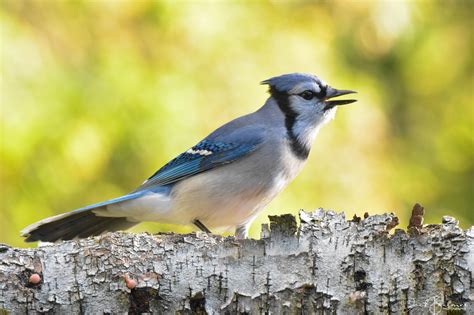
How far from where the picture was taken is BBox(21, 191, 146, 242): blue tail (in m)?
2.63

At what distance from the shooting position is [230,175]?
2.77 meters

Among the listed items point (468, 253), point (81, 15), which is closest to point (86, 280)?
point (468, 253)

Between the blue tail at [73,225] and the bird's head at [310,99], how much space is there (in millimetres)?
616

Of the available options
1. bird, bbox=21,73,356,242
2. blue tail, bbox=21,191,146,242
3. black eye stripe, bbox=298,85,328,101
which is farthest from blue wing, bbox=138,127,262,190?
black eye stripe, bbox=298,85,328,101

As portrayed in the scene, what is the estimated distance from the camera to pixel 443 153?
3.95m

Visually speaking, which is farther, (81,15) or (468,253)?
(81,15)

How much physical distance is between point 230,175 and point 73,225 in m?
0.54

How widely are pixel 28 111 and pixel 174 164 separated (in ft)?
2.12

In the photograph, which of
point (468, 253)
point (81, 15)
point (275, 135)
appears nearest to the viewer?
point (468, 253)

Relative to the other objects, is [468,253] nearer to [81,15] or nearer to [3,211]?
[3,211]

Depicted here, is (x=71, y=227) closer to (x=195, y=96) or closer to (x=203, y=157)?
(x=203, y=157)

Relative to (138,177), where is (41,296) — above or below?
below
